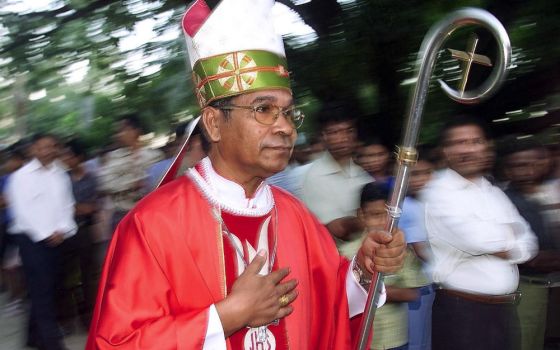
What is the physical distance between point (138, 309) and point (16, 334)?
17.2 feet

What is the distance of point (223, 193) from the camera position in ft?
8.45

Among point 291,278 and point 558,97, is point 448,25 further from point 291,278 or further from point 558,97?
point 558,97

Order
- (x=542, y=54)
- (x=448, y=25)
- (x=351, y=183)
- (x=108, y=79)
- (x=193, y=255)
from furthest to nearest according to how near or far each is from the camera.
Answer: (x=108, y=79) < (x=542, y=54) < (x=351, y=183) < (x=193, y=255) < (x=448, y=25)

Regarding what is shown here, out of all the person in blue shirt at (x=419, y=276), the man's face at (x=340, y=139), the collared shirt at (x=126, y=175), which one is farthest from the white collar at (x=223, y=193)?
the collared shirt at (x=126, y=175)

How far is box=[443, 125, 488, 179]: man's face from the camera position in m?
3.87

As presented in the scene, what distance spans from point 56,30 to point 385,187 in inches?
194

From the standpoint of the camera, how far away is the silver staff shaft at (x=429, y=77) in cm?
214

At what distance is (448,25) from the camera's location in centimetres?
220

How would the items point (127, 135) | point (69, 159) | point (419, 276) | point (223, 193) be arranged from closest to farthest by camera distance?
1. point (223, 193)
2. point (419, 276)
3. point (127, 135)
4. point (69, 159)

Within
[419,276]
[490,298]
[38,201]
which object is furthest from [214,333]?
[38,201]

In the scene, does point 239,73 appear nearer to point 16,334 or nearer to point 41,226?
point 41,226

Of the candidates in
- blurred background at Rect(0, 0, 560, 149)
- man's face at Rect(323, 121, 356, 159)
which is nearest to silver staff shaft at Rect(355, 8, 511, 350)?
man's face at Rect(323, 121, 356, 159)

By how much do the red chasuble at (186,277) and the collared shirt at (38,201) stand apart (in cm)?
360

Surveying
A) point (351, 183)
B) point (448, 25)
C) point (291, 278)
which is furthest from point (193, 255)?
point (351, 183)
